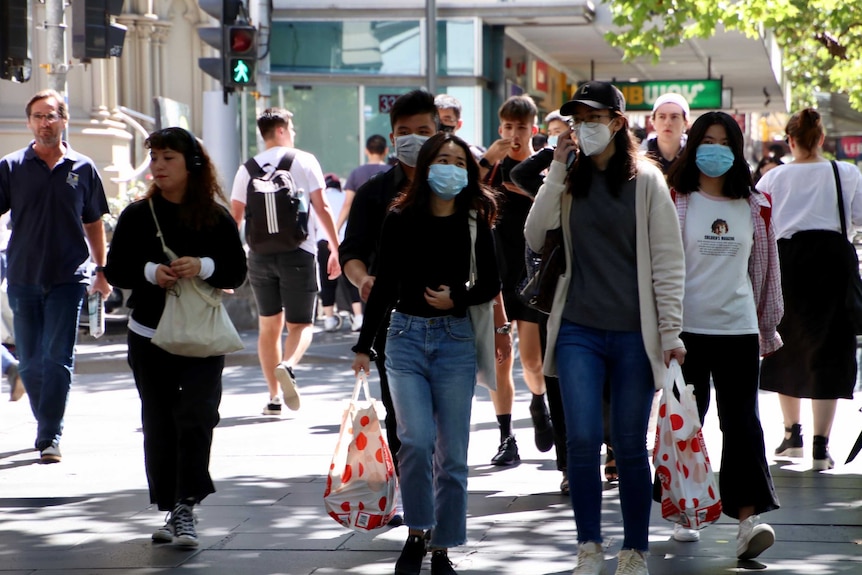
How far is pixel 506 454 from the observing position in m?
7.78

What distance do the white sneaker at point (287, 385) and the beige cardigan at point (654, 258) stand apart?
4396 millimetres

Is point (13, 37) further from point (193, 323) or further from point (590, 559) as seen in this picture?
point (590, 559)

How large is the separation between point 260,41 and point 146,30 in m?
9.90

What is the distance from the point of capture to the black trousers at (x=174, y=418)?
19.6 ft

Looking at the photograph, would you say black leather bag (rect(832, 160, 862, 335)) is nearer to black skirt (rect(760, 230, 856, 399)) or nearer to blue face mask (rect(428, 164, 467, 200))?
black skirt (rect(760, 230, 856, 399))

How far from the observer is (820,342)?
311 inches

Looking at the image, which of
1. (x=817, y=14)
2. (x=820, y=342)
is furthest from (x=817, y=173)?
(x=817, y=14)

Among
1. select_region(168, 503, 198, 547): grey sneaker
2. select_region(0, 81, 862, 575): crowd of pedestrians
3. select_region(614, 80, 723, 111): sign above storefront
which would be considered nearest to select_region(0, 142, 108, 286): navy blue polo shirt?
select_region(0, 81, 862, 575): crowd of pedestrians

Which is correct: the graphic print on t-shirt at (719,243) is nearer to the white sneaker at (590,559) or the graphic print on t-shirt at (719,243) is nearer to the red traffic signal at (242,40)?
the white sneaker at (590,559)

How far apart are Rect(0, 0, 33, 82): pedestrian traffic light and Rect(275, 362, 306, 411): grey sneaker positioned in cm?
259

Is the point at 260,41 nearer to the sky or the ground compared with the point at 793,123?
nearer to the sky

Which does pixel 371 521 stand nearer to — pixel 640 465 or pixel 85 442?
pixel 640 465

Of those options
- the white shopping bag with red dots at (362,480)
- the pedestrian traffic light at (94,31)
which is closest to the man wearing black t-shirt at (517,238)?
the white shopping bag with red dots at (362,480)

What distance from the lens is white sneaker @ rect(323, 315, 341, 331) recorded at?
15164mm
